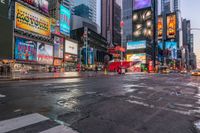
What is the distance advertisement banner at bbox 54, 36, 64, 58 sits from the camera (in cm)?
8444

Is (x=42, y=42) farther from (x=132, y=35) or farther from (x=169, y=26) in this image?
(x=169, y=26)

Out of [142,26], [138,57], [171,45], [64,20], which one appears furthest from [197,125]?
[171,45]

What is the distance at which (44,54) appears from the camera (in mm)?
74875

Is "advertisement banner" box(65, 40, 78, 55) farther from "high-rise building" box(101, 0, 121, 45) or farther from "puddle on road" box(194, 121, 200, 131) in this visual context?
"high-rise building" box(101, 0, 121, 45)

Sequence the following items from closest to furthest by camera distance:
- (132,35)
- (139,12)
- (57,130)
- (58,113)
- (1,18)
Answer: (57,130) < (58,113) < (1,18) < (139,12) < (132,35)

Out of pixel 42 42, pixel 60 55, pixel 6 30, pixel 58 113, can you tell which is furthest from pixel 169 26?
pixel 58 113

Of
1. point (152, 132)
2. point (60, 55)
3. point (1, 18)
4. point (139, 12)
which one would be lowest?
point (152, 132)

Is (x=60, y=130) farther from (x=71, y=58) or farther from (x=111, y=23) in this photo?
(x=111, y=23)

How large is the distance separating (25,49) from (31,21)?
10.1 meters

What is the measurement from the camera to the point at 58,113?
560 centimetres

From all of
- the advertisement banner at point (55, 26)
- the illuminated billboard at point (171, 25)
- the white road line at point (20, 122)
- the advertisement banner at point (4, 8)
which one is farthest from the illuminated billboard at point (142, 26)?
the white road line at point (20, 122)

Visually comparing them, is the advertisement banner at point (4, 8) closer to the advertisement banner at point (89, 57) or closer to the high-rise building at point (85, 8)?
the advertisement banner at point (89, 57)

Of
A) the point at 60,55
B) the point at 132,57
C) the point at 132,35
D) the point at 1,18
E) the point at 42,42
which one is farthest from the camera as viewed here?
the point at 132,35

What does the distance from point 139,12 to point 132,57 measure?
105ft
